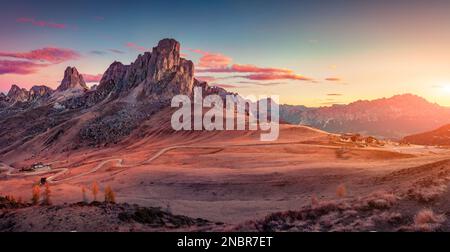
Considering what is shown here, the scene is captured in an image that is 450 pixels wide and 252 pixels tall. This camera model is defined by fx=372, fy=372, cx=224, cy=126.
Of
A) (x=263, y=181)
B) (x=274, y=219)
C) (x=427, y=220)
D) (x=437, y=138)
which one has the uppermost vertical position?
(x=427, y=220)

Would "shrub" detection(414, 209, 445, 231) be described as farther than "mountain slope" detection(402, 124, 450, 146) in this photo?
No

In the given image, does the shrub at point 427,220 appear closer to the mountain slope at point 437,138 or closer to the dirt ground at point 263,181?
the dirt ground at point 263,181

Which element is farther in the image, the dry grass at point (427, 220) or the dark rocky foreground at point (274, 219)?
the dark rocky foreground at point (274, 219)

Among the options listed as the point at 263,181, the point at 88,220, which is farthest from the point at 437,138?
the point at 88,220

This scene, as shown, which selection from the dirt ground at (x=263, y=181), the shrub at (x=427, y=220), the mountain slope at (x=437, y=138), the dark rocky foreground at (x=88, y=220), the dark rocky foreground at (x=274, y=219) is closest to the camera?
the shrub at (x=427, y=220)

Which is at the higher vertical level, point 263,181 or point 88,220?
point 88,220

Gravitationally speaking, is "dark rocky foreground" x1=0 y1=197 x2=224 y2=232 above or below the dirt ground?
above

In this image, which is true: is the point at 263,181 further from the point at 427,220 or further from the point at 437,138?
the point at 437,138

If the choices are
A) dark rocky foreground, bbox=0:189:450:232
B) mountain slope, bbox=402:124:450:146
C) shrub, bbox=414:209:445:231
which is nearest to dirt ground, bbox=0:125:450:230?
dark rocky foreground, bbox=0:189:450:232

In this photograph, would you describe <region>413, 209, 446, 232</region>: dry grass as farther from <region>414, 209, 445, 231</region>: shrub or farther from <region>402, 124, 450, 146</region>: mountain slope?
<region>402, 124, 450, 146</region>: mountain slope

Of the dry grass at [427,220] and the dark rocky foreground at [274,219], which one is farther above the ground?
the dry grass at [427,220]

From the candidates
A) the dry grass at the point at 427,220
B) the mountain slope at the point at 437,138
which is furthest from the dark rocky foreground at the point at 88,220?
the mountain slope at the point at 437,138

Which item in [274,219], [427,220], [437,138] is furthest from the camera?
[437,138]
